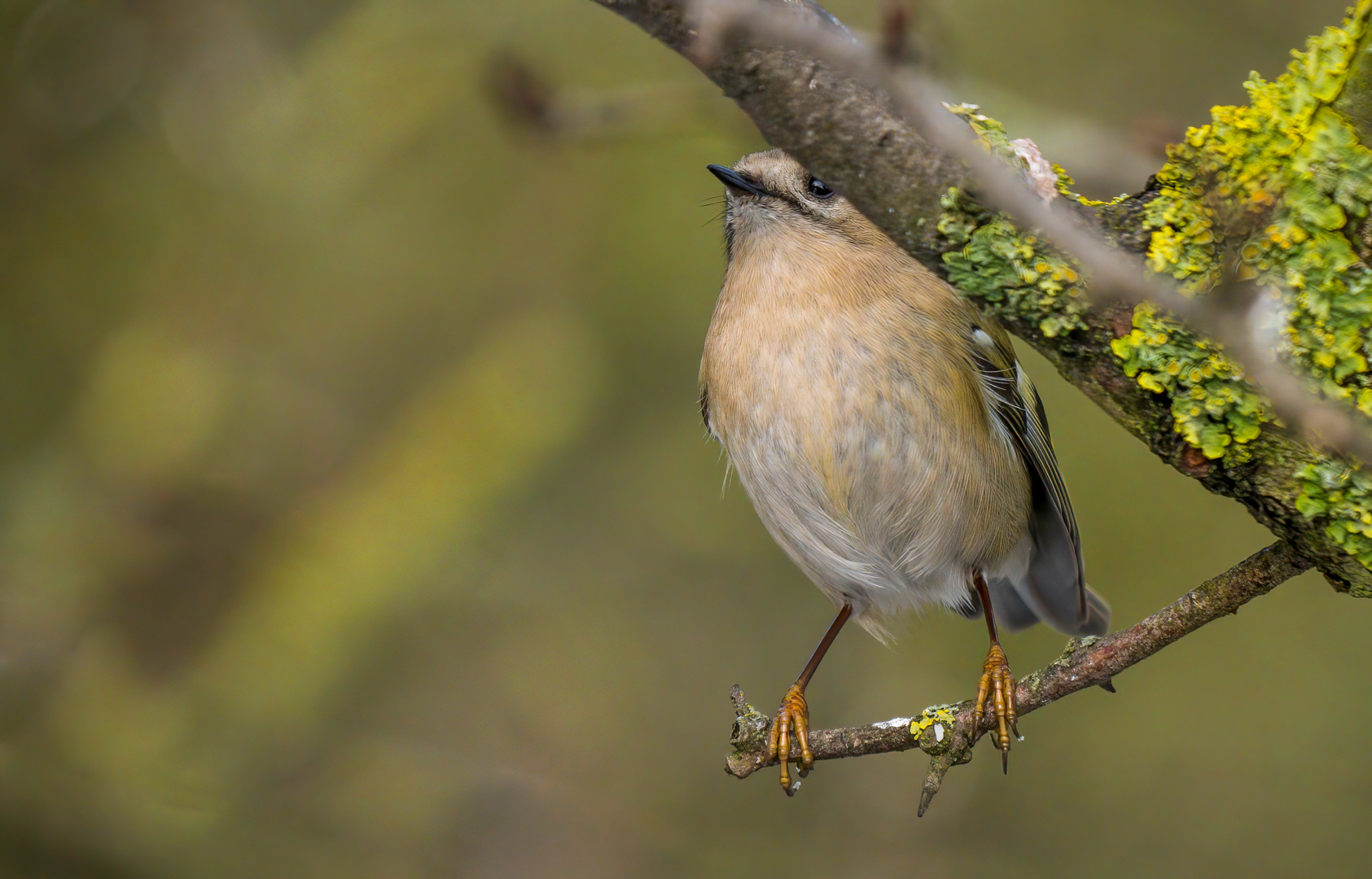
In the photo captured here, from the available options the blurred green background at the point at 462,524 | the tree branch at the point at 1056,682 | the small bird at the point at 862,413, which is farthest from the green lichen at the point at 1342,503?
the blurred green background at the point at 462,524

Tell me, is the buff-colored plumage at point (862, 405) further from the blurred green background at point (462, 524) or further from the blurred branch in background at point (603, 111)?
the blurred green background at point (462, 524)

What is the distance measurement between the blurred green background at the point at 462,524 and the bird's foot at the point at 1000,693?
143 centimetres

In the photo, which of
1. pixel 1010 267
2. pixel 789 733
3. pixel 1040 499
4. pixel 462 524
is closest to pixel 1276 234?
pixel 1010 267

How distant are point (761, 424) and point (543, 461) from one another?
1464 mm

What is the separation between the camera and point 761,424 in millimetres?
2605

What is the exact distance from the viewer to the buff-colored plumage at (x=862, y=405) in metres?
2.49

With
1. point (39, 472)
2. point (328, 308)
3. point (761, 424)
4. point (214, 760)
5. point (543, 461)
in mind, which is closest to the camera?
point (761, 424)

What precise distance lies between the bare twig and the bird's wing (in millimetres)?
1247

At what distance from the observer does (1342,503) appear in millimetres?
1391

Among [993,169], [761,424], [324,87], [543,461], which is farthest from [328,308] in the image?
[993,169]

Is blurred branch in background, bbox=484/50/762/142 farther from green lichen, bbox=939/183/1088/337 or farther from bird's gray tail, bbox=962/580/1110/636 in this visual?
bird's gray tail, bbox=962/580/1110/636

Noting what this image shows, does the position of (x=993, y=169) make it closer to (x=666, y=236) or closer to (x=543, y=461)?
(x=543, y=461)

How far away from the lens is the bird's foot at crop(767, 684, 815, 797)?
271 centimetres

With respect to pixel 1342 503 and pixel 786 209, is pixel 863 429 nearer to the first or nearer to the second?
pixel 786 209
